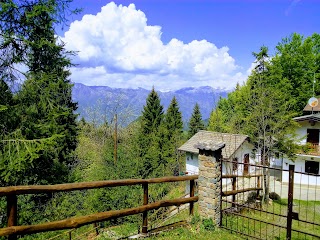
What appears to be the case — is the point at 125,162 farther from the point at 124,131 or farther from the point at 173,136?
the point at 124,131

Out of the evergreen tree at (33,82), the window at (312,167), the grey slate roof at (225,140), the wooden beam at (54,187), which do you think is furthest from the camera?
the window at (312,167)

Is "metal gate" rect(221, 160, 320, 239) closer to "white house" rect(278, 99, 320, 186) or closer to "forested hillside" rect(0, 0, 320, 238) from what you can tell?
"white house" rect(278, 99, 320, 186)

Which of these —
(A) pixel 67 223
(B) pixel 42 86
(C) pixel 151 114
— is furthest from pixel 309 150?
(A) pixel 67 223

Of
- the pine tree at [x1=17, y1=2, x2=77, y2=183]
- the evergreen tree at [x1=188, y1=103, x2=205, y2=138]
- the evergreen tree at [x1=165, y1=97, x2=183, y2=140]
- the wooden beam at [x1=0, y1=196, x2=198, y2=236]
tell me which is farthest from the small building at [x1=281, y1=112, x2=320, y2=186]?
the wooden beam at [x1=0, y1=196, x2=198, y2=236]

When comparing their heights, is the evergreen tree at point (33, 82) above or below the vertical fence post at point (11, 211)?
above

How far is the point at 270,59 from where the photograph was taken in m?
30.1

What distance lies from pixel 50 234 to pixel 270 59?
92.9 ft

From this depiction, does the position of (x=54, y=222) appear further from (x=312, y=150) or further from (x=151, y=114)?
(x=151, y=114)

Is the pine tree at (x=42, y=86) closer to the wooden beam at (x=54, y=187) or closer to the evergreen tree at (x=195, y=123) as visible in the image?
the wooden beam at (x=54, y=187)

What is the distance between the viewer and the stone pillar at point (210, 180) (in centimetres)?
582

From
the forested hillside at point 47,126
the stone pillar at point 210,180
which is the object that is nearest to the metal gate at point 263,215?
the stone pillar at point 210,180

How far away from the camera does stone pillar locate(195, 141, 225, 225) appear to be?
5.82 meters

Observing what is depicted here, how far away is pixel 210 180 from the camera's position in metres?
5.87

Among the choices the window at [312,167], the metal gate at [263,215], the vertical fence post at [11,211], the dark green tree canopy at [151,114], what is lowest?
the window at [312,167]
